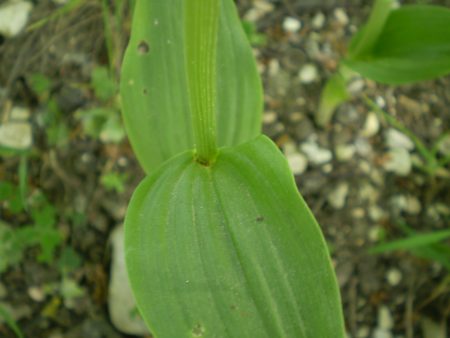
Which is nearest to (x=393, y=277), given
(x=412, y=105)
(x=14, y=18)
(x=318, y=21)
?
(x=412, y=105)

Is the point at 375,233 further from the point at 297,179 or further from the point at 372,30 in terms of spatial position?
the point at 372,30

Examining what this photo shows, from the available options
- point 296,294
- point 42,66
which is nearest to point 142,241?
point 296,294

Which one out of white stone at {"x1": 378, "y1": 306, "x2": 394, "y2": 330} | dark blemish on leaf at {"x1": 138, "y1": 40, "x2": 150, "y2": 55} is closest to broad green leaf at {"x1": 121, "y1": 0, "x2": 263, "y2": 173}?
dark blemish on leaf at {"x1": 138, "y1": 40, "x2": 150, "y2": 55}

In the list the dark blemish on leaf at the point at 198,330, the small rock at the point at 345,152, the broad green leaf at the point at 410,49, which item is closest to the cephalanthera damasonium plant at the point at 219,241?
the dark blemish on leaf at the point at 198,330

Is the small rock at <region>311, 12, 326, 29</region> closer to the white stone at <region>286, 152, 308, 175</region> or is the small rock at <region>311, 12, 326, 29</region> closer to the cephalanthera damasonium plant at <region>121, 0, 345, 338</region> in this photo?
the white stone at <region>286, 152, 308, 175</region>

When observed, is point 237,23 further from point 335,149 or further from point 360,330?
point 360,330
